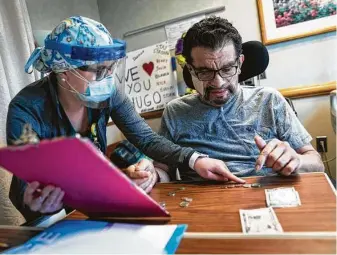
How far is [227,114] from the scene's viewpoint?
4.19 feet

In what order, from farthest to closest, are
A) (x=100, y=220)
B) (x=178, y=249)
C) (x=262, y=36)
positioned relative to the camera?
(x=262, y=36) → (x=100, y=220) → (x=178, y=249)

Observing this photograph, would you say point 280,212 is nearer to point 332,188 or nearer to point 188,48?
point 332,188

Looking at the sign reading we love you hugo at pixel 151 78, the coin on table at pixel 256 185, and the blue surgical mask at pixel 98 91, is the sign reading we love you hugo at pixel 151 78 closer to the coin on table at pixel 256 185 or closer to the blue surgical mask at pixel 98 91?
the blue surgical mask at pixel 98 91

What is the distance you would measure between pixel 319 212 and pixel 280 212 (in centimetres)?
7

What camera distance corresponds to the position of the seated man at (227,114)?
1.20m

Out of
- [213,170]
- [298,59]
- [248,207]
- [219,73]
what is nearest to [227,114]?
[219,73]

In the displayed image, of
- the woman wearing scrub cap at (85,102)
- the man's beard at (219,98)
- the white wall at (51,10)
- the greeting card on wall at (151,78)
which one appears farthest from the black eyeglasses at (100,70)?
the greeting card on wall at (151,78)

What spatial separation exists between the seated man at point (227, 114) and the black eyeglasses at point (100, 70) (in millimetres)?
375

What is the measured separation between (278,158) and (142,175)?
0.39 m

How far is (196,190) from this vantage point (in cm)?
86

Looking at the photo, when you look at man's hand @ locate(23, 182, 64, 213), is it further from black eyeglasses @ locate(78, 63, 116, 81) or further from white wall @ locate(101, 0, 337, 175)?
white wall @ locate(101, 0, 337, 175)

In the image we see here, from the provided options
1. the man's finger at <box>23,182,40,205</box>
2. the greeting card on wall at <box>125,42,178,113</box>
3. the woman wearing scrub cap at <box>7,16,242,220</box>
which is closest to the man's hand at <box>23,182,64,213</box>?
the man's finger at <box>23,182,40,205</box>

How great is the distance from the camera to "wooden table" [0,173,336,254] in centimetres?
51

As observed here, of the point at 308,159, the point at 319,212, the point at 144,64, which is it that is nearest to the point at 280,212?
the point at 319,212
